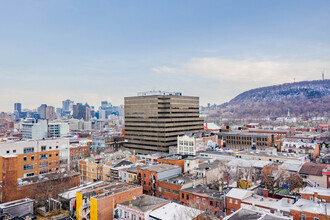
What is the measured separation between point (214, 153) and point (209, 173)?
25697 millimetres

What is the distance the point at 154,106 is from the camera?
127 m

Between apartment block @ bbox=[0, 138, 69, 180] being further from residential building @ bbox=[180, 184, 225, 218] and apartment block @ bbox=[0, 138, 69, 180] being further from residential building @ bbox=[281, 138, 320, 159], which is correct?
residential building @ bbox=[281, 138, 320, 159]

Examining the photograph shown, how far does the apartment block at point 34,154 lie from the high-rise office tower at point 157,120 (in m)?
52.2

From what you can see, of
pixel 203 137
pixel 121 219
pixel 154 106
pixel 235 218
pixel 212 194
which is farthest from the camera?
pixel 154 106

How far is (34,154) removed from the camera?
7456 centimetres

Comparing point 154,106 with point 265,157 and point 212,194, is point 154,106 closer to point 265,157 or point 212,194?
point 265,157

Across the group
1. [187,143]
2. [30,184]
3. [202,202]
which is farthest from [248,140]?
[30,184]

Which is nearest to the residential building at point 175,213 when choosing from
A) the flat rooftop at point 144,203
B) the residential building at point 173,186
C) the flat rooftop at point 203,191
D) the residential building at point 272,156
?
the flat rooftop at point 144,203

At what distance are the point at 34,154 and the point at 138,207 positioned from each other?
49173mm

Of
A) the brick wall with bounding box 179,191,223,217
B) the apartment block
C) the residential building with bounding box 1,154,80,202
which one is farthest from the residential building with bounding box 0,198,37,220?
the brick wall with bounding box 179,191,223,217

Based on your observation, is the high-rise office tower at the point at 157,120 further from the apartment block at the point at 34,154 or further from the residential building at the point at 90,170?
the apartment block at the point at 34,154

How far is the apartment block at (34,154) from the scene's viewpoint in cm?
7069

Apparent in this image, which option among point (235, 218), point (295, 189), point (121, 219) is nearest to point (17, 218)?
point (121, 219)

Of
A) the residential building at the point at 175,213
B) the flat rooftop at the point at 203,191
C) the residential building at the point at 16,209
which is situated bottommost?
the residential building at the point at 16,209
